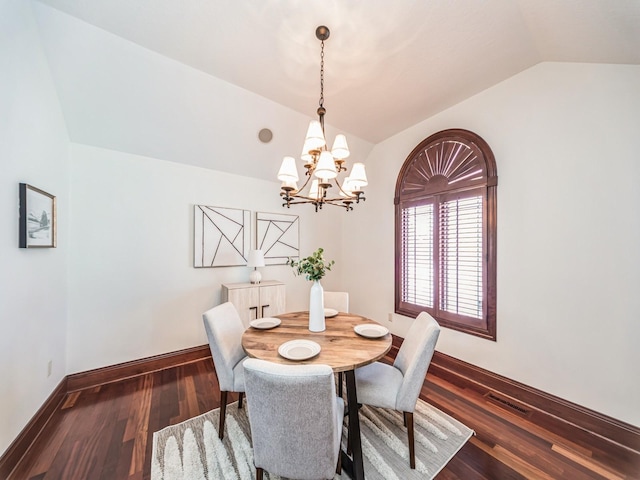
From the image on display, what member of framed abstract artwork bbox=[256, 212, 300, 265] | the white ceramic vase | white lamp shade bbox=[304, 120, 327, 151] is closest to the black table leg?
the white ceramic vase

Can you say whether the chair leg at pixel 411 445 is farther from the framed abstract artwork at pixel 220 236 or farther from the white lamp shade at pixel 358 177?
the framed abstract artwork at pixel 220 236

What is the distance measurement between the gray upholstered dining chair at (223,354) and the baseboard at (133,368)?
4.79ft

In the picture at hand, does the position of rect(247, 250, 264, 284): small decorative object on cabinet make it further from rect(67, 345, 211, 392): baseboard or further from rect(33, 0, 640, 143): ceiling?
rect(33, 0, 640, 143): ceiling

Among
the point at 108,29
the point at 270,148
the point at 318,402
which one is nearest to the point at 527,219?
the point at 318,402

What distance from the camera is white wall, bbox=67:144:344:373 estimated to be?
2484mm

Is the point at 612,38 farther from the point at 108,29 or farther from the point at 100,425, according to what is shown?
the point at 100,425

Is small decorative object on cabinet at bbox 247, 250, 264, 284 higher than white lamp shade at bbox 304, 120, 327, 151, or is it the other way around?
white lamp shade at bbox 304, 120, 327, 151

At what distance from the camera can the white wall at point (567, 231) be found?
68.6 inches

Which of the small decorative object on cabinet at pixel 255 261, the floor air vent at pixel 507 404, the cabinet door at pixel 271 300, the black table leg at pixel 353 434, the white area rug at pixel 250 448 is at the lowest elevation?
the floor air vent at pixel 507 404

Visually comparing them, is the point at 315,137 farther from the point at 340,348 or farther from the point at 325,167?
the point at 340,348

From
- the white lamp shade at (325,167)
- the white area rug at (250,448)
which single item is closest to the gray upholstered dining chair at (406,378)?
the white area rug at (250,448)

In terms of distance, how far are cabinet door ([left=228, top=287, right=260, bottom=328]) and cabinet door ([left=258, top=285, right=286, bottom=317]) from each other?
0.23 ft

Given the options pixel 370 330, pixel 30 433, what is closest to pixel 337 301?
pixel 370 330

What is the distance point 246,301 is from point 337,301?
1.20m
